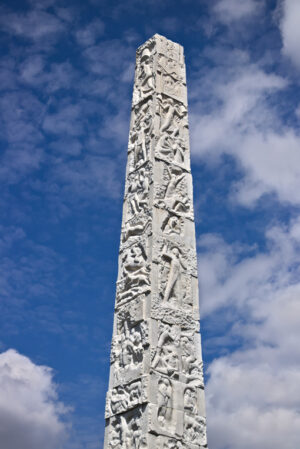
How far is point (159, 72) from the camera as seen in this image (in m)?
10.7

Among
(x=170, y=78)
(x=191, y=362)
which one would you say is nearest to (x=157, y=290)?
(x=191, y=362)

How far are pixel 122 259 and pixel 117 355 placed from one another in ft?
4.89

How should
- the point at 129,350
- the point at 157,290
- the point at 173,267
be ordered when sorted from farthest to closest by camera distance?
1. the point at 173,267
2. the point at 157,290
3. the point at 129,350

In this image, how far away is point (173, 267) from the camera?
8.72 meters

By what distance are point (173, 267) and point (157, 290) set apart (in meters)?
0.50

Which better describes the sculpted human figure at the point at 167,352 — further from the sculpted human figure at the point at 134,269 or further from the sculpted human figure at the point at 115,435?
the sculpted human figure at the point at 115,435

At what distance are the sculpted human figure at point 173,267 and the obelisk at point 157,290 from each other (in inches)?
0.6

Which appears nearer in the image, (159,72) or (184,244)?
(184,244)

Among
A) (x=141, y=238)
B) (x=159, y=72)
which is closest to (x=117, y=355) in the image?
(x=141, y=238)

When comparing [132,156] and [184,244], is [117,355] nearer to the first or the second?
[184,244]

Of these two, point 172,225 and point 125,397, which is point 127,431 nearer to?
point 125,397

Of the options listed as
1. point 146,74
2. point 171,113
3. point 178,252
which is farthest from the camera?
point 146,74

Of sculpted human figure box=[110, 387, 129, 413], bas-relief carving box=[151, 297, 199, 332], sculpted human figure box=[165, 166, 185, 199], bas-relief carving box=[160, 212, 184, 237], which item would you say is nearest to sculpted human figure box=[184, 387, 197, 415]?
sculpted human figure box=[110, 387, 129, 413]

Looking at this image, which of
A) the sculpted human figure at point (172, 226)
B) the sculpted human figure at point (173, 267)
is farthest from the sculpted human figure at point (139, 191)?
the sculpted human figure at point (173, 267)
